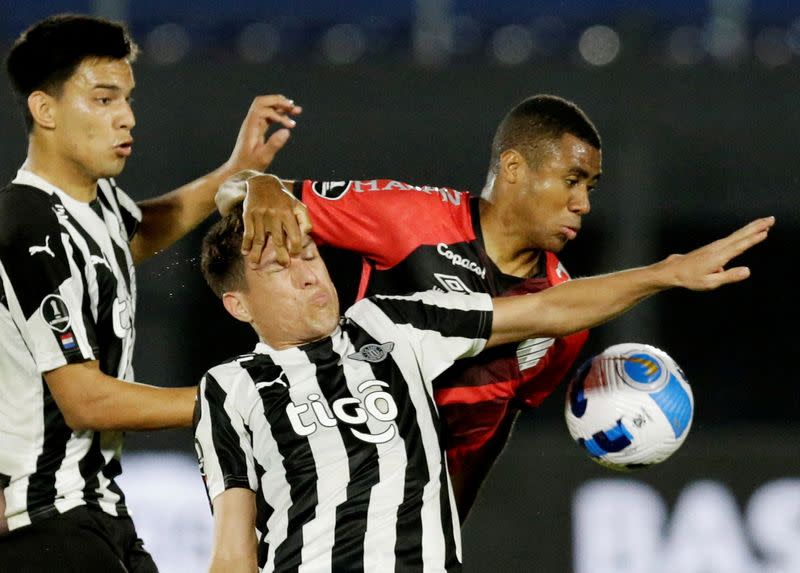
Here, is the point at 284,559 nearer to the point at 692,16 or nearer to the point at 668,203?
the point at 692,16

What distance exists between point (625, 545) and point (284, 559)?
4.06 metres

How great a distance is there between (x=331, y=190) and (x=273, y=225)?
0.76 m

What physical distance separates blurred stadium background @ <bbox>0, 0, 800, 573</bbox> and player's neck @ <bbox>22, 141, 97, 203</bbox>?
3592 mm

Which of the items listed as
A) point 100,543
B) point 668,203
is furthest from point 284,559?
point 668,203

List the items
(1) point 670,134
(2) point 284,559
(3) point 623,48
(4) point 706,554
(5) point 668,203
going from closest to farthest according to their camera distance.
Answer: (2) point 284,559 < (4) point 706,554 < (3) point 623,48 < (1) point 670,134 < (5) point 668,203

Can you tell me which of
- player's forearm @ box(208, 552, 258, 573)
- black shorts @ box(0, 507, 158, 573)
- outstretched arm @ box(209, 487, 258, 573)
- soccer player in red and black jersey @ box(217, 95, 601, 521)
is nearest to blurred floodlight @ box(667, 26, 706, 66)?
soccer player in red and black jersey @ box(217, 95, 601, 521)

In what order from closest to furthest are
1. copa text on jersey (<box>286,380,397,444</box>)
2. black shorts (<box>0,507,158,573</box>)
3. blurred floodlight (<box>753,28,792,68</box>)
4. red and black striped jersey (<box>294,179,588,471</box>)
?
copa text on jersey (<box>286,380,397,444</box>) → black shorts (<box>0,507,158,573</box>) → red and black striped jersey (<box>294,179,588,471</box>) → blurred floodlight (<box>753,28,792,68</box>)

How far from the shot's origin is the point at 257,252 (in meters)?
3.63

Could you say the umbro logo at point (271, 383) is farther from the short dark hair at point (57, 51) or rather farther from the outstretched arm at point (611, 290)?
the short dark hair at point (57, 51)

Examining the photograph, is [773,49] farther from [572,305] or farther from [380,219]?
[572,305]

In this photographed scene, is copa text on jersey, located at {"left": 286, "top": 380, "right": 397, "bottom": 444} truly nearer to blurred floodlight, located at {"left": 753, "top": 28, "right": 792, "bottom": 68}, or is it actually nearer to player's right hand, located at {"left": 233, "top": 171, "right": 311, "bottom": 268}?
player's right hand, located at {"left": 233, "top": 171, "right": 311, "bottom": 268}

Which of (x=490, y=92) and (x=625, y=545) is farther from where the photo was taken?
(x=490, y=92)

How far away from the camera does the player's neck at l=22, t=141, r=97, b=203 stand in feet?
13.1

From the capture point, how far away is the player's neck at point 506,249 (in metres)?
4.43
